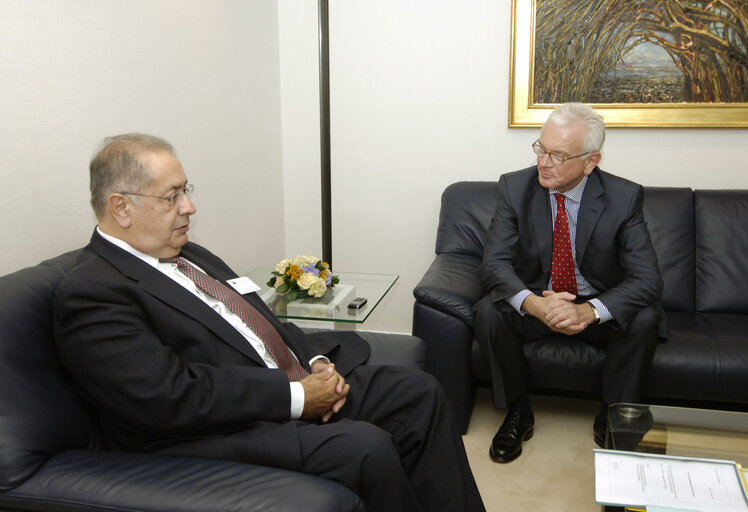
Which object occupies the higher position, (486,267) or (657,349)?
(486,267)

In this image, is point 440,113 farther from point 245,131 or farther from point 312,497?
point 312,497

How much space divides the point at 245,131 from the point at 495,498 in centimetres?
214

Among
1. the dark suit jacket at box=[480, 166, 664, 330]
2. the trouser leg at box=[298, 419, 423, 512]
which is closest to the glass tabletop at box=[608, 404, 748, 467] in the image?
the dark suit jacket at box=[480, 166, 664, 330]

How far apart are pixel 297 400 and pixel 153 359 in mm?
377

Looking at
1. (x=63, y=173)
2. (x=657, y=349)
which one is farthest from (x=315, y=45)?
(x=657, y=349)

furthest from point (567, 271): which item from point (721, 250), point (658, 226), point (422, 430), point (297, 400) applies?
point (297, 400)

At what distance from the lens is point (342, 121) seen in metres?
3.67

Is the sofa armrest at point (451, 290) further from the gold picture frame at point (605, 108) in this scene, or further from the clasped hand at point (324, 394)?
the gold picture frame at point (605, 108)

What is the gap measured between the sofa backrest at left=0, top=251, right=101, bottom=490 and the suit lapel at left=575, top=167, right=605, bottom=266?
76.1 inches

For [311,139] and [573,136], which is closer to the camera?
[573,136]

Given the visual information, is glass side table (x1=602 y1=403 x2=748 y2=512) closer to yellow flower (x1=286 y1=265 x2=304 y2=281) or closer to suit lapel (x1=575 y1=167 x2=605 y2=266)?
suit lapel (x1=575 y1=167 x2=605 y2=266)

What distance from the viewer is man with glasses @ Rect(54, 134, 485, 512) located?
146 centimetres

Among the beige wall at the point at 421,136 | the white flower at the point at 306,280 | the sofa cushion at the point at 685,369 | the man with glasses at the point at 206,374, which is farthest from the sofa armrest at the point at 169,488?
the beige wall at the point at 421,136

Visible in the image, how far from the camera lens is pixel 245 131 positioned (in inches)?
130
